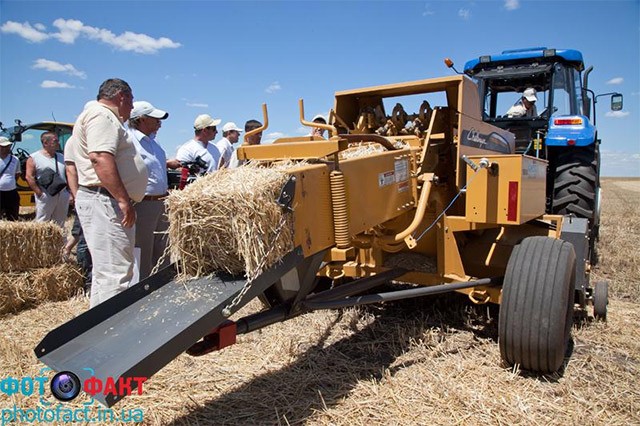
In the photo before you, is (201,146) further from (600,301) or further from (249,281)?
(600,301)

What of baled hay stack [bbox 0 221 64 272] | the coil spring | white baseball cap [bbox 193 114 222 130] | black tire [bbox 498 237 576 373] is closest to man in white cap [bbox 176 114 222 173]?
white baseball cap [bbox 193 114 222 130]

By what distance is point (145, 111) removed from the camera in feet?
15.5

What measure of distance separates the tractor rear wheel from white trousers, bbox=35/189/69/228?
21.1 feet

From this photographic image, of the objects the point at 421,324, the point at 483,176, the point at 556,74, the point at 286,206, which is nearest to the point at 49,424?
the point at 286,206

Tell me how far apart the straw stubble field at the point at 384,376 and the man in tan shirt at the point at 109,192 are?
0.78 meters

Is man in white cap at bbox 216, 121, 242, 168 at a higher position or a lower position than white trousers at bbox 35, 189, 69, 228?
higher

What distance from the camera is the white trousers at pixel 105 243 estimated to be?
345 cm

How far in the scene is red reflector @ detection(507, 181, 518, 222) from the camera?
3.67 metres

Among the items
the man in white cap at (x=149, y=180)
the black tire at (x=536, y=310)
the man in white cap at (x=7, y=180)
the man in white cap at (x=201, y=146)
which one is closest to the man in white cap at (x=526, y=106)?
the black tire at (x=536, y=310)

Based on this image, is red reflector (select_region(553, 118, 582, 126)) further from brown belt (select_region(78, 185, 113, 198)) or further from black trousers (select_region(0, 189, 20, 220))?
black trousers (select_region(0, 189, 20, 220))

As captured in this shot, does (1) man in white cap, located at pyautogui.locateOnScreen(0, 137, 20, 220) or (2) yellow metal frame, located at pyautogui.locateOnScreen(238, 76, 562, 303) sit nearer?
(2) yellow metal frame, located at pyautogui.locateOnScreen(238, 76, 562, 303)

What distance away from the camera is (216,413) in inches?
113

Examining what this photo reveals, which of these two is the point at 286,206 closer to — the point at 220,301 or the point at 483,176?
the point at 220,301

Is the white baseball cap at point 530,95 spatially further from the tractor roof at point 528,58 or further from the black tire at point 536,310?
the black tire at point 536,310
